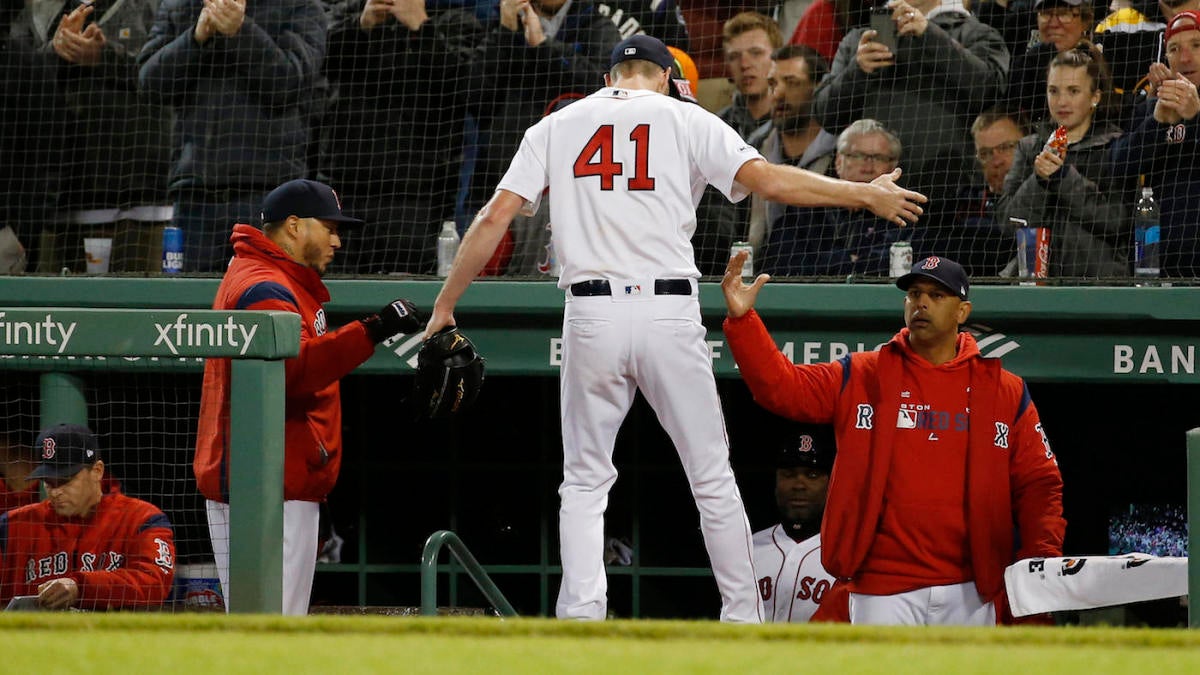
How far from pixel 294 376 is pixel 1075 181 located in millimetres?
3512

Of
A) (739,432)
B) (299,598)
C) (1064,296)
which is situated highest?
(1064,296)

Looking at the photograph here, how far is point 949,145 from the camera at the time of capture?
22.9 feet

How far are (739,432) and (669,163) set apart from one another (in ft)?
10.5

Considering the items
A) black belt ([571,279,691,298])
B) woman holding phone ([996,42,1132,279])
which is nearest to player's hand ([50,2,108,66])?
black belt ([571,279,691,298])

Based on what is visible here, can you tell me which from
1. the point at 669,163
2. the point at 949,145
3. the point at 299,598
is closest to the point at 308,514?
the point at 299,598

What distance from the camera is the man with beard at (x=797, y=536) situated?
655 cm

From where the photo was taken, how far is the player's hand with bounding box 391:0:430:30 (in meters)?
7.30

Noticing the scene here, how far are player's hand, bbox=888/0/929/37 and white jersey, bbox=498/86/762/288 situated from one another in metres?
2.57

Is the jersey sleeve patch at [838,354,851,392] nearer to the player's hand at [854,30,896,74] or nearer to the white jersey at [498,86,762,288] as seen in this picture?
the white jersey at [498,86,762,288]

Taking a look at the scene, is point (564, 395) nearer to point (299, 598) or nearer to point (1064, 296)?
point (299, 598)

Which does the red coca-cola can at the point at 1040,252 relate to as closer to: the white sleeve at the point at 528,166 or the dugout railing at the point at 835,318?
the dugout railing at the point at 835,318

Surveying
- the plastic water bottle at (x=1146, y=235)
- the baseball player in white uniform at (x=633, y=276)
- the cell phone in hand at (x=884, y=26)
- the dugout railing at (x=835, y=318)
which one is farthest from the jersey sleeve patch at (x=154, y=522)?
the plastic water bottle at (x=1146, y=235)

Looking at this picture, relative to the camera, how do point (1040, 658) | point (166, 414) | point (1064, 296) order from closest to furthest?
1. point (1040, 658)
2. point (1064, 296)
3. point (166, 414)

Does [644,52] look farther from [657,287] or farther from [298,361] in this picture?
[298,361]
